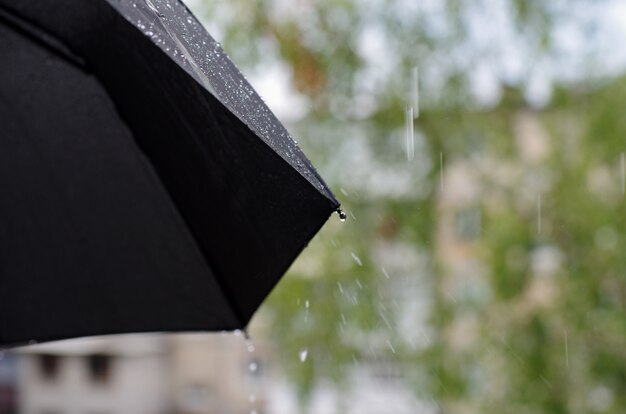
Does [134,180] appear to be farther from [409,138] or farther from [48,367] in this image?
[48,367]

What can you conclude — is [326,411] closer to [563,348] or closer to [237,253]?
[563,348]

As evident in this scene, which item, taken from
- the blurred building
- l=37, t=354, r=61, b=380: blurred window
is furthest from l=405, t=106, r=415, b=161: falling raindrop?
l=37, t=354, r=61, b=380: blurred window

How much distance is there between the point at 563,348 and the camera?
560 cm

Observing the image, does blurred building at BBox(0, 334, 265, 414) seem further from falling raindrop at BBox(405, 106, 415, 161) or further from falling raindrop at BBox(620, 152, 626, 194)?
falling raindrop at BBox(620, 152, 626, 194)

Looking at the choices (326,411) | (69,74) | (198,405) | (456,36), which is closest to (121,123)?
(69,74)

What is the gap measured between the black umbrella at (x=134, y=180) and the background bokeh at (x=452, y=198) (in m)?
3.87

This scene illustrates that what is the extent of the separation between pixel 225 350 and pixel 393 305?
13.3 m

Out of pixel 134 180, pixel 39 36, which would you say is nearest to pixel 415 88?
pixel 134 180

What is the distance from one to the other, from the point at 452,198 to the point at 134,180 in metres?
5.02

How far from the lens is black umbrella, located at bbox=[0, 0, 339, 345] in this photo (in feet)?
3.22

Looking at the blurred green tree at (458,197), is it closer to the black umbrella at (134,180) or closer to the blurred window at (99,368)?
the black umbrella at (134,180)

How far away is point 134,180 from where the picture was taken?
129 cm

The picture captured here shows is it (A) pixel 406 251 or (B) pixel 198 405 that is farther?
(B) pixel 198 405

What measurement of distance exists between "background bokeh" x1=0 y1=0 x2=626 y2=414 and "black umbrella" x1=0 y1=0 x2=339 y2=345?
3.87 metres
